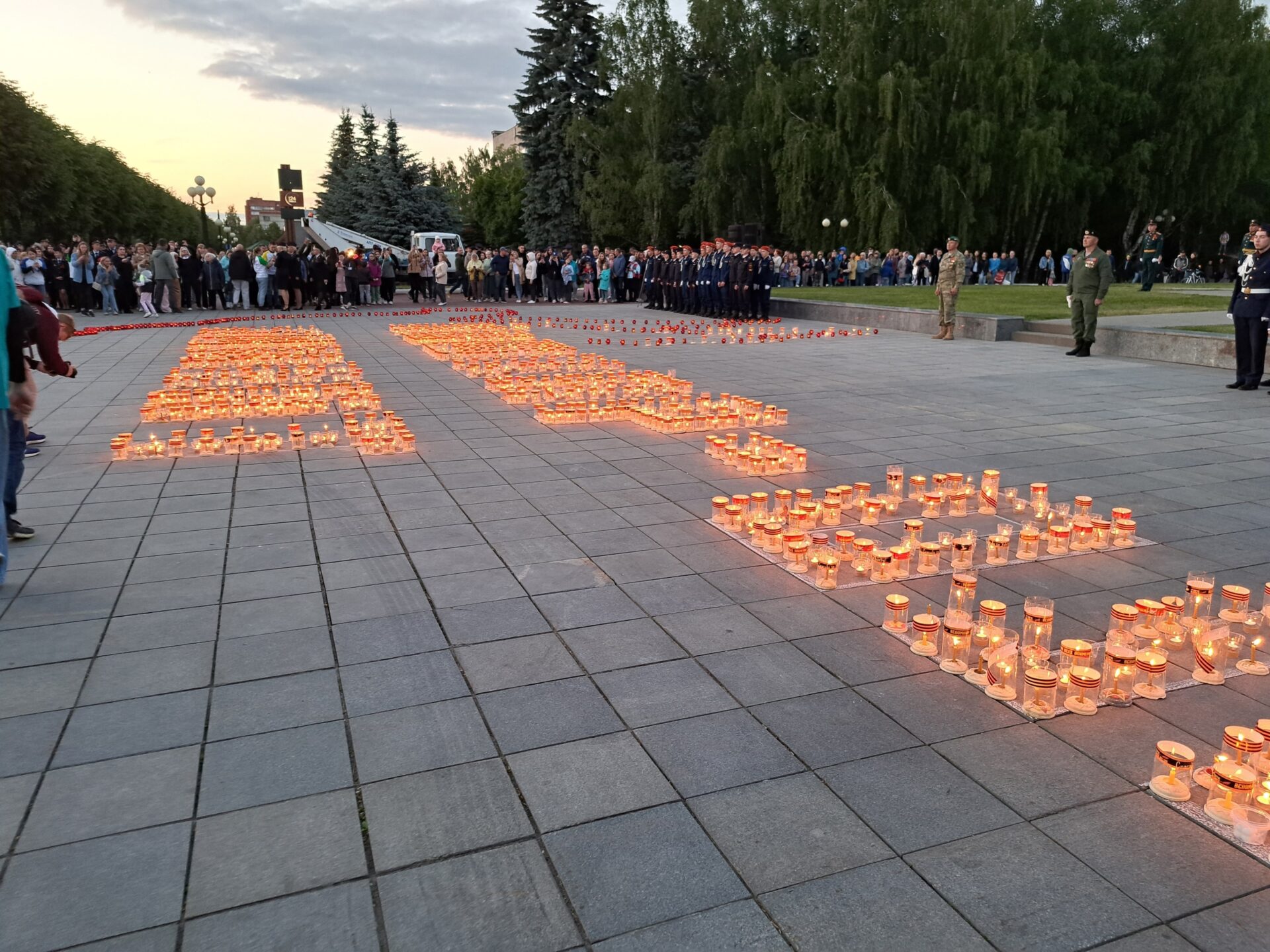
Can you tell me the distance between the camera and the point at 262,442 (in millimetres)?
7762

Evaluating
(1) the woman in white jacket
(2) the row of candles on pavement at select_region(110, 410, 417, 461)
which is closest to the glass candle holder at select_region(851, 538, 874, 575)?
(2) the row of candles on pavement at select_region(110, 410, 417, 461)

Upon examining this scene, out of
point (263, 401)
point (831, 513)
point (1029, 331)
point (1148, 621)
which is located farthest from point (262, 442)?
point (1029, 331)

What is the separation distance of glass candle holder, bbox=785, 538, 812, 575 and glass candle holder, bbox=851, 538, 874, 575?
25 cm

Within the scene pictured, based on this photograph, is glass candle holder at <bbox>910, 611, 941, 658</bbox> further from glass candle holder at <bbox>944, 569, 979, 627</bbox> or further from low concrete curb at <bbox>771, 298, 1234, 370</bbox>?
low concrete curb at <bbox>771, 298, 1234, 370</bbox>

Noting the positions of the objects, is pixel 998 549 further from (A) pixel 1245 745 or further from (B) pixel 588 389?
(B) pixel 588 389

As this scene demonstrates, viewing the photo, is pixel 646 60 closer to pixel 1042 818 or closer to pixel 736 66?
pixel 736 66

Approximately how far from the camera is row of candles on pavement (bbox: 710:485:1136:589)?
4.72m

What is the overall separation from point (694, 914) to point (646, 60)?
3905cm

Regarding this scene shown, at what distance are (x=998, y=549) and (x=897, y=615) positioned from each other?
125 cm

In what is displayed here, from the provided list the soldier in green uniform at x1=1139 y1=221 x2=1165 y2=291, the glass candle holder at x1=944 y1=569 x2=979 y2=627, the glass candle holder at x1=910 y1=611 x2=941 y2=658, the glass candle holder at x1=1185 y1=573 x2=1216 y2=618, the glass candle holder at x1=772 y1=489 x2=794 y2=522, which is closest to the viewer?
the glass candle holder at x1=910 y1=611 x2=941 y2=658

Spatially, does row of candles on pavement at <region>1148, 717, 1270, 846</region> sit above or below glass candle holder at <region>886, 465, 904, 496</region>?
below

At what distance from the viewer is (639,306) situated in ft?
85.6

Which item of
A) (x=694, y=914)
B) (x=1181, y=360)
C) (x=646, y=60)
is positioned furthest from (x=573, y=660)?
(x=646, y=60)

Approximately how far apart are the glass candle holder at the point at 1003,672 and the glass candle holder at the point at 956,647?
0.12 meters
